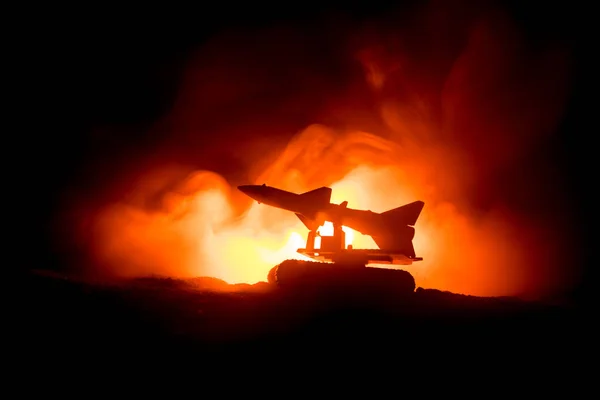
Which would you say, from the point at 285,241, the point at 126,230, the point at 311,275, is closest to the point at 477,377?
the point at 311,275

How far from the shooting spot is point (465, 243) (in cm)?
2353

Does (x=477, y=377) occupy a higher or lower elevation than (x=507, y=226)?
lower

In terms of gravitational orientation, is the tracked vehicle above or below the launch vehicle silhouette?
below

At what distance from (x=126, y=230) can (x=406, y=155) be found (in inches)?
635

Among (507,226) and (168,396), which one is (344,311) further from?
(507,226)

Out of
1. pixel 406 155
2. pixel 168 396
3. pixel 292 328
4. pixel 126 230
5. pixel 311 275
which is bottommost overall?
pixel 168 396

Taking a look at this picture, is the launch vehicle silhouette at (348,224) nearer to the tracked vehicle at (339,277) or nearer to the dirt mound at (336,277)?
the tracked vehicle at (339,277)

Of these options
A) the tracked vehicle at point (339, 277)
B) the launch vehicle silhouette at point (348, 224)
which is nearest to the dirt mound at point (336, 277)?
the tracked vehicle at point (339, 277)

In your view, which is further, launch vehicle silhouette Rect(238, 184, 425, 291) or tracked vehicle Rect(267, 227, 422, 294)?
launch vehicle silhouette Rect(238, 184, 425, 291)

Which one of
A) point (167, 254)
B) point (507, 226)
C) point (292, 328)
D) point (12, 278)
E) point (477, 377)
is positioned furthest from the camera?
point (507, 226)

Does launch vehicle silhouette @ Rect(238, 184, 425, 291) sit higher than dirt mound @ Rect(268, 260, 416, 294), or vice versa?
launch vehicle silhouette @ Rect(238, 184, 425, 291)

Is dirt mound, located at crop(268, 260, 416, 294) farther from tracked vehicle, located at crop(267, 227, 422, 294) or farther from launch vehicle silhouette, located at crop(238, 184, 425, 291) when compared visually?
launch vehicle silhouette, located at crop(238, 184, 425, 291)

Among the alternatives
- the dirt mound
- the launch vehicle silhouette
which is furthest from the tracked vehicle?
the launch vehicle silhouette

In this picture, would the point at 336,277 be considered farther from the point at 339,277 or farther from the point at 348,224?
the point at 348,224
